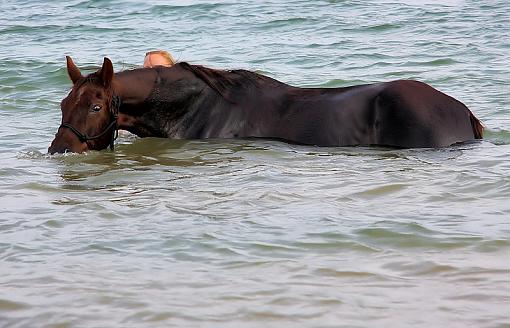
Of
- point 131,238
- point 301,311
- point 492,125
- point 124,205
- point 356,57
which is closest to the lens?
point 301,311

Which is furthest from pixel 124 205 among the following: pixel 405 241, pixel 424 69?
pixel 424 69

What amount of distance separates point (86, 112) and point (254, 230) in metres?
2.57

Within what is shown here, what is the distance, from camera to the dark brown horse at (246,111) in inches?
278

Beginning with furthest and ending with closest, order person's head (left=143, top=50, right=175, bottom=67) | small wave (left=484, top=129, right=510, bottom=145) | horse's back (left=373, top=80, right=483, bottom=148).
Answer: person's head (left=143, top=50, right=175, bottom=67)
small wave (left=484, top=129, right=510, bottom=145)
horse's back (left=373, top=80, right=483, bottom=148)

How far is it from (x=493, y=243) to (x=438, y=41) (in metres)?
9.12

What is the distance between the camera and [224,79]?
7.73 m

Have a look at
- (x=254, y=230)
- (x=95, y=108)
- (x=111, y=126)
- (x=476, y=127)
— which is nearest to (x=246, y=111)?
(x=111, y=126)

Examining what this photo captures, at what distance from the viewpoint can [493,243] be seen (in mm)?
4715

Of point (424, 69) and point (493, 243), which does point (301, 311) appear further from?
point (424, 69)

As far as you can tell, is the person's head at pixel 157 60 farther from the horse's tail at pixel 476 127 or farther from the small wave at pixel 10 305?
the small wave at pixel 10 305

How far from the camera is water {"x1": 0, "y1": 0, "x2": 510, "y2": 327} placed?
398cm

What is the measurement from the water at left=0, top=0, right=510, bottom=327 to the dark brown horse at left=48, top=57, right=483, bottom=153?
132 mm

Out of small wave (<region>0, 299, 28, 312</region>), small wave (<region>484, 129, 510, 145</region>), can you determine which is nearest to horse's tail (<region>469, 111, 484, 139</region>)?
small wave (<region>484, 129, 510, 145</region>)

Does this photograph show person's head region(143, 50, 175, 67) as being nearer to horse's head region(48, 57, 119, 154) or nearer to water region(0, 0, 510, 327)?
water region(0, 0, 510, 327)
